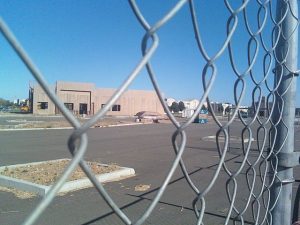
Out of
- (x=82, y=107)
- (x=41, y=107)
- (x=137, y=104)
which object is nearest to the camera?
(x=41, y=107)

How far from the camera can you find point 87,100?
84625mm

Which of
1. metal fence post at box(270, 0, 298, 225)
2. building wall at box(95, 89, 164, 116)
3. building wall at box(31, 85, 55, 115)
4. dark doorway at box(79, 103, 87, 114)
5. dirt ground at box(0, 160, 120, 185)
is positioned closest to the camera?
metal fence post at box(270, 0, 298, 225)

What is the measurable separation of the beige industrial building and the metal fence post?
73055 millimetres

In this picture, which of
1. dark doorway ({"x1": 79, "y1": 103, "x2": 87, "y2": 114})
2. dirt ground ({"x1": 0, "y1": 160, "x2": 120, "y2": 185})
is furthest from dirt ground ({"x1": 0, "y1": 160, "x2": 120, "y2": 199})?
dark doorway ({"x1": 79, "y1": 103, "x2": 87, "y2": 114})

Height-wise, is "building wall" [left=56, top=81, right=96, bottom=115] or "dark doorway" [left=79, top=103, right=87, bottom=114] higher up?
"building wall" [left=56, top=81, right=96, bottom=115]

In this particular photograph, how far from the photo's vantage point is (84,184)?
28.1ft

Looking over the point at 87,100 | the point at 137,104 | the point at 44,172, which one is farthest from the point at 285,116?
the point at 137,104

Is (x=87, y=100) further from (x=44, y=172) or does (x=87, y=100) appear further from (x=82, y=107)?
(x=44, y=172)

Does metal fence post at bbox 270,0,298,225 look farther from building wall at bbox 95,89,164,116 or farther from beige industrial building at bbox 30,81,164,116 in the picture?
building wall at bbox 95,89,164,116

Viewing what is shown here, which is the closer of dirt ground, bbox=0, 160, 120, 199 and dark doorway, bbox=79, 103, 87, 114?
dirt ground, bbox=0, 160, 120, 199

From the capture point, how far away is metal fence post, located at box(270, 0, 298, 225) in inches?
100.0

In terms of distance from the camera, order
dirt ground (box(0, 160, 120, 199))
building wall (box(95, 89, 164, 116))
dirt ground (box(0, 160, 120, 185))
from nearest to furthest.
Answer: dirt ground (box(0, 160, 120, 199)) → dirt ground (box(0, 160, 120, 185)) → building wall (box(95, 89, 164, 116))

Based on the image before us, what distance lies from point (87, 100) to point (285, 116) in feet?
274

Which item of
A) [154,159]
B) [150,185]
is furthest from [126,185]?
[154,159]
